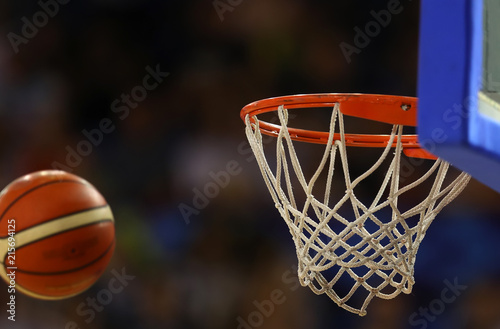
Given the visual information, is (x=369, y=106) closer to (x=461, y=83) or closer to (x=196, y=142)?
(x=461, y=83)

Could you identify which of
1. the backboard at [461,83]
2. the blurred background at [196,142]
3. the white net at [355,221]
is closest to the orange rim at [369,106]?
the white net at [355,221]

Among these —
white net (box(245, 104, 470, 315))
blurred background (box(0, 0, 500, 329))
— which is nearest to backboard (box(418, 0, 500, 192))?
white net (box(245, 104, 470, 315))

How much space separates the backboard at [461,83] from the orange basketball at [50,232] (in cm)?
167

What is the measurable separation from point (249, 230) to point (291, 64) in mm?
990

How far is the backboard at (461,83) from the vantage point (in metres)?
0.83

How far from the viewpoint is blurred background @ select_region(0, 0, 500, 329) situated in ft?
11.3

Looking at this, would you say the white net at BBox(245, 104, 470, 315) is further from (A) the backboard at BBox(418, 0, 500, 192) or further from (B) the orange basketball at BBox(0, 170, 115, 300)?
(A) the backboard at BBox(418, 0, 500, 192)

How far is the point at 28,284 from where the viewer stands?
93.7 inches

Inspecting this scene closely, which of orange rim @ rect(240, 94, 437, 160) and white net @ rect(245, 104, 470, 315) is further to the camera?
white net @ rect(245, 104, 470, 315)

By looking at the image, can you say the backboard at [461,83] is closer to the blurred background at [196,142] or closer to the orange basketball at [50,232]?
the orange basketball at [50,232]

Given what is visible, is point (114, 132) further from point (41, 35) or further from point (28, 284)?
point (28, 284)

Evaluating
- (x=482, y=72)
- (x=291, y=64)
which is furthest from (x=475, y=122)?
(x=291, y=64)

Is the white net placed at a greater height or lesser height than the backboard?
lesser

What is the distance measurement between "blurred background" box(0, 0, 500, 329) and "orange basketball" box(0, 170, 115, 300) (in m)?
1.30
